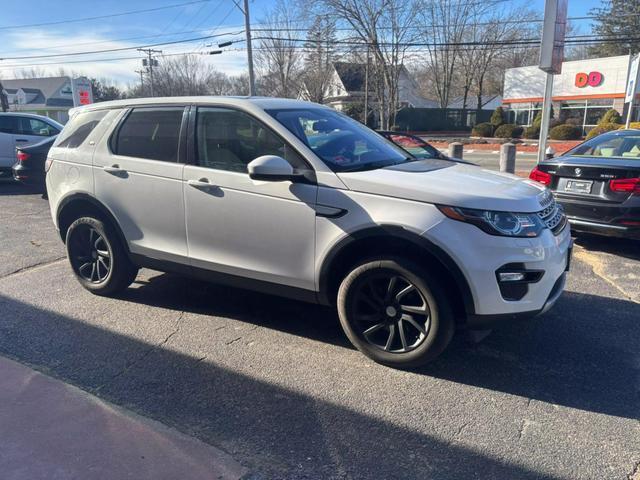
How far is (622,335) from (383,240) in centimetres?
217

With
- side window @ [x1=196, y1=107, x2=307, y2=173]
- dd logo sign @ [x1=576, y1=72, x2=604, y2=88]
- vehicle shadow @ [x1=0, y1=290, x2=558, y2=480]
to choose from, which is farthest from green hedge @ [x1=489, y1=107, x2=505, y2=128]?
vehicle shadow @ [x1=0, y1=290, x2=558, y2=480]

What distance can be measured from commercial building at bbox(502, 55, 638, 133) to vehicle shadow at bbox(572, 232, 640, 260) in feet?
105

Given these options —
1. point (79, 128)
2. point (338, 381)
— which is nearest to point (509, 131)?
point (79, 128)

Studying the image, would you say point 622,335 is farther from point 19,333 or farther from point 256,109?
point 19,333

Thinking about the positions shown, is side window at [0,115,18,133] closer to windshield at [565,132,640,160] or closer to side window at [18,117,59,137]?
side window at [18,117,59,137]

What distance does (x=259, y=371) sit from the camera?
11.4 feet

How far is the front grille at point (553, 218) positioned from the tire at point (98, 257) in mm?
3514

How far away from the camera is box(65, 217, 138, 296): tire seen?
15.1ft

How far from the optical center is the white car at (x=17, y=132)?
12.4 meters

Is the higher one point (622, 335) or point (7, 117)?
point (7, 117)

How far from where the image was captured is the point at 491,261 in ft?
10.1

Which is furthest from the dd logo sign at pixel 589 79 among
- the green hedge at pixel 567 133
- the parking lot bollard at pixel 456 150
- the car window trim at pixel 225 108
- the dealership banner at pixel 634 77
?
the car window trim at pixel 225 108

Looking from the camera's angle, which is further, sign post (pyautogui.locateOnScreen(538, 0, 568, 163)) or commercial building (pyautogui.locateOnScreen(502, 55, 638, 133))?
commercial building (pyautogui.locateOnScreen(502, 55, 638, 133))

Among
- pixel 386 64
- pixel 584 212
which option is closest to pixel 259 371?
pixel 584 212
